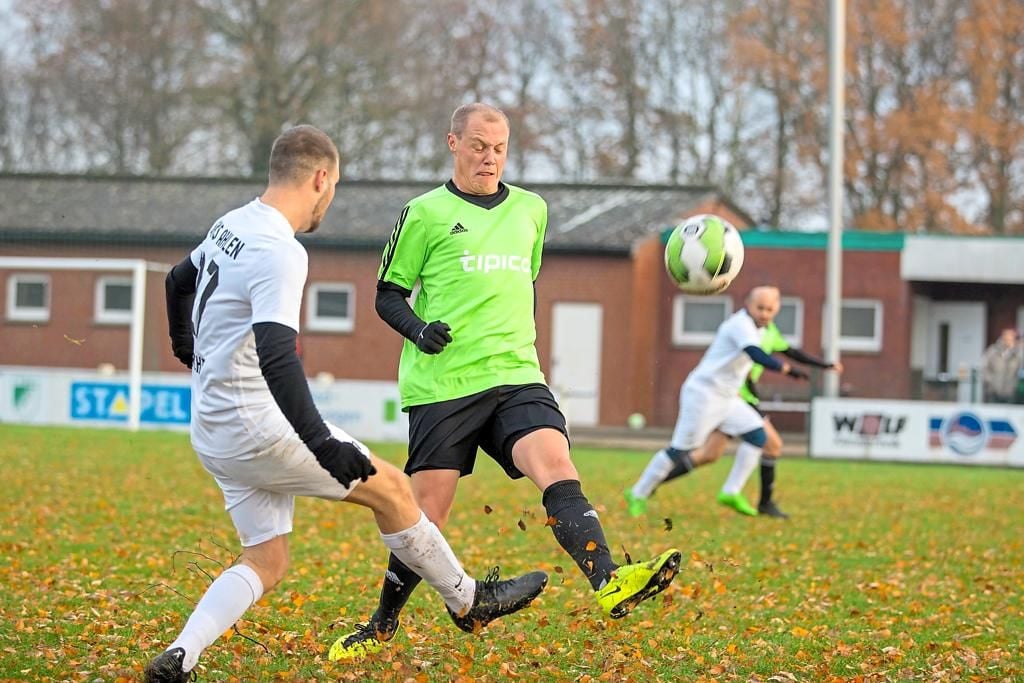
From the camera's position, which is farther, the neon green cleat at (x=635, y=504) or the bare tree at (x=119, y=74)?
the bare tree at (x=119, y=74)

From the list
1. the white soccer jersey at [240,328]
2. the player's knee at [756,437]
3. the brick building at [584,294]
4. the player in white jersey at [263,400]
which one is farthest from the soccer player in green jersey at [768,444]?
the brick building at [584,294]

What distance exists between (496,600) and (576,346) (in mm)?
25590

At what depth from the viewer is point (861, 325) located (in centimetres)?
3266

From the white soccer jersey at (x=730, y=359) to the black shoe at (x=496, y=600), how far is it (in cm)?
678

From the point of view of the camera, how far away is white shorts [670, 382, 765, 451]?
12734 mm

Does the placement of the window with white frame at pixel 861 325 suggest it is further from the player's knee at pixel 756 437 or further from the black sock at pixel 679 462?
the black sock at pixel 679 462

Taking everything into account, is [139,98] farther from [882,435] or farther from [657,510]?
[657,510]

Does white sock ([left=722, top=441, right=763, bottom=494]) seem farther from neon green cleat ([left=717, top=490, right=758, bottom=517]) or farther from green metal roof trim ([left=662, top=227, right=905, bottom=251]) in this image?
green metal roof trim ([left=662, top=227, right=905, bottom=251])

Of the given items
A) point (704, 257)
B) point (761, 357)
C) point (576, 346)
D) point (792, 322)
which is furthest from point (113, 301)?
point (704, 257)

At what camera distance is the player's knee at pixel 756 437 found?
12914 mm

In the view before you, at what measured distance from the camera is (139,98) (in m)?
42.3

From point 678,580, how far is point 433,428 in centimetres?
316

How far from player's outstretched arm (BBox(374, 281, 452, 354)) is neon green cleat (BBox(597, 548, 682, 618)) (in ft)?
3.84

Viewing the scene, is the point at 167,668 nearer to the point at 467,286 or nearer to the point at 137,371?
the point at 467,286
